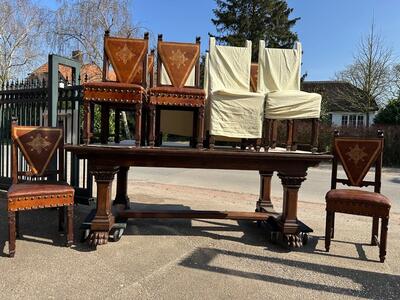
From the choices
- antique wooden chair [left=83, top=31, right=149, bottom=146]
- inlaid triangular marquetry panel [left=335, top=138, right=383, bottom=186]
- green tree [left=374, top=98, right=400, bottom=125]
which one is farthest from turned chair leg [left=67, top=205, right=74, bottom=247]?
green tree [left=374, top=98, right=400, bottom=125]

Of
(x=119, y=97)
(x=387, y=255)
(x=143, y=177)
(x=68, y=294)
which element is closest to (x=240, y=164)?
(x=119, y=97)

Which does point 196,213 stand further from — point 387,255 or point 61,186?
point 387,255

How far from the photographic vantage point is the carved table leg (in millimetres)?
4543

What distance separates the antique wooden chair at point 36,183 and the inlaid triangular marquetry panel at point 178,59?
1.71m

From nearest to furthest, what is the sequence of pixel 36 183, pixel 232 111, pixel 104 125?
pixel 36 183, pixel 232 111, pixel 104 125

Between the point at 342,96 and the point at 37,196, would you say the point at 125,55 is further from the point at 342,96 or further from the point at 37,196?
the point at 342,96

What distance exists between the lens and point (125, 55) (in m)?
4.73

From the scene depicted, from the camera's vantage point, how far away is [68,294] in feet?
10.7

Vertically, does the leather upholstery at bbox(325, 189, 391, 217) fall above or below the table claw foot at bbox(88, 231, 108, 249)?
above

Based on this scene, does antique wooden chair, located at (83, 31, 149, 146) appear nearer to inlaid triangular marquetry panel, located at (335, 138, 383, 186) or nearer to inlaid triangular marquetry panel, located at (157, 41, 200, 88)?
inlaid triangular marquetry panel, located at (157, 41, 200, 88)

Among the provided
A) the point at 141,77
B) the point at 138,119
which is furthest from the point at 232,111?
the point at 141,77

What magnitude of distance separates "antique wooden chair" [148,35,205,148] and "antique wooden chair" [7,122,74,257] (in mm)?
1281

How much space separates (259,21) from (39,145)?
26.6 meters

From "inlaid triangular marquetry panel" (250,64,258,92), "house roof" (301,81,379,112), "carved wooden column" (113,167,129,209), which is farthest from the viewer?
"house roof" (301,81,379,112)
